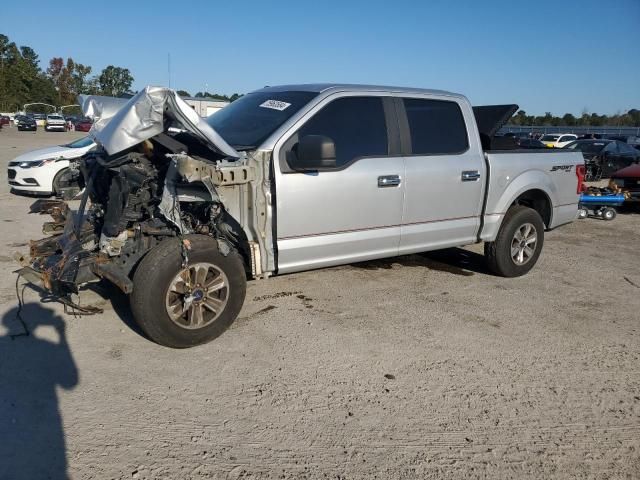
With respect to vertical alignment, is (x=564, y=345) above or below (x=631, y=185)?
below

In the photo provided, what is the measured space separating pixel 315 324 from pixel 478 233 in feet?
7.41

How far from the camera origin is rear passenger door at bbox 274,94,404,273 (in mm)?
4141

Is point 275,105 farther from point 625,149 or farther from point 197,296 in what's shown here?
point 625,149

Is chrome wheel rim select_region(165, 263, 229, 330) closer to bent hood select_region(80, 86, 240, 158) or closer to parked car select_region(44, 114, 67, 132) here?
bent hood select_region(80, 86, 240, 158)

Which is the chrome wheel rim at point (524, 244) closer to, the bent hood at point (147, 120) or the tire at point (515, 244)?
the tire at point (515, 244)

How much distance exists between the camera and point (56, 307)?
4.54 m

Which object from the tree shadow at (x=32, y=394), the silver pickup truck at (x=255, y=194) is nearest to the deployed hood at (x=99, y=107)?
A: the silver pickup truck at (x=255, y=194)

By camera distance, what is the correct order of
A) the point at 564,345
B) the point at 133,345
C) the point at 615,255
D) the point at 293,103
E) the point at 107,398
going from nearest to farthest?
1. the point at 107,398
2. the point at 133,345
3. the point at 564,345
4. the point at 293,103
5. the point at 615,255

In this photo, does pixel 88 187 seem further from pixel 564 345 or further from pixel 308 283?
pixel 564 345

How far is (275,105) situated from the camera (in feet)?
15.1

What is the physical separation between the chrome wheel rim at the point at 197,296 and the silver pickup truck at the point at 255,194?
0.01 meters

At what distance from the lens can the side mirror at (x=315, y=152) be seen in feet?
12.8

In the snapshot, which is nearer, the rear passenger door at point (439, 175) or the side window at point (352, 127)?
the side window at point (352, 127)

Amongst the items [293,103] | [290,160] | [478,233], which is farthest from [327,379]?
[478,233]
